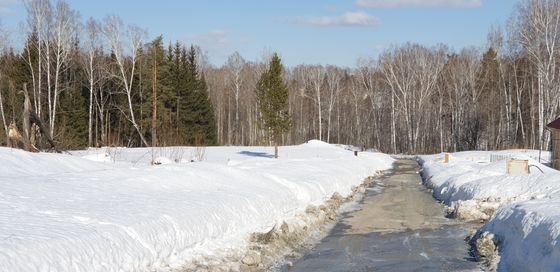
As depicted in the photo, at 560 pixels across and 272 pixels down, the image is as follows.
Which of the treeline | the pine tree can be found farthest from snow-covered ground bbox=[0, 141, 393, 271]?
the pine tree

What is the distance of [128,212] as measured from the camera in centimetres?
955

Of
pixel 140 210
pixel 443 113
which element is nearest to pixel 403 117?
pixel 443 113

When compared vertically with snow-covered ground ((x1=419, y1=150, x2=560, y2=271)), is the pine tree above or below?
above

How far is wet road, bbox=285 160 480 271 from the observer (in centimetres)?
1068

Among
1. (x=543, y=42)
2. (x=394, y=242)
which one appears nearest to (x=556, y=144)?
(x=543, y=42)

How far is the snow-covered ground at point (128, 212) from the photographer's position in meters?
7.17

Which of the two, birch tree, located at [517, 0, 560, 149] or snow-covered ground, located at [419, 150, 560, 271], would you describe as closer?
snow-covered ground, located at [419, 150, 560, 271]

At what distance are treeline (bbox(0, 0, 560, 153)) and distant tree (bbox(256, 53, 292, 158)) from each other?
2.09 meters

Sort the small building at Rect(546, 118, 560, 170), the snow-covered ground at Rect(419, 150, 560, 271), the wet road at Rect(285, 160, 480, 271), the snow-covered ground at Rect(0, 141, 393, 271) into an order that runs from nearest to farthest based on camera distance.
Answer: the snow-covered ground at Rect(0, 141, 393, 271), the snow-covered ground at Rect(419, 150, 560, 271), the wet road at Rect(285, 160, 480, 271), the small building at Rect(546, 118, 560, 170)

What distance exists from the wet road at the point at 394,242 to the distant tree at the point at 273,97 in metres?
20.1

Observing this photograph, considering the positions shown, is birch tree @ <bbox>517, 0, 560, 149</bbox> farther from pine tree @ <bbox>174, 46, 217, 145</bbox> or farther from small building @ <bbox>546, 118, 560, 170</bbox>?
pine tree @ <bbox>174, 46, 217, 145</bbox>

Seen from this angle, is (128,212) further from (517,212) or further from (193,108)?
(193,108)

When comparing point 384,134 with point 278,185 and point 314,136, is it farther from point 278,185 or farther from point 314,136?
point 278,185

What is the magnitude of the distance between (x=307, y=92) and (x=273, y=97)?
44.9 meters
